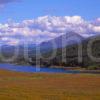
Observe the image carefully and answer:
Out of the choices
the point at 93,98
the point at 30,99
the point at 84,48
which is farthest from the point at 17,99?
the point at 84,48

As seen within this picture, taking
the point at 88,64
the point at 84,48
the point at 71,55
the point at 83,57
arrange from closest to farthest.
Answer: the point at 88,64, the point at 83,57, the point at 71,55, the point at 84,48

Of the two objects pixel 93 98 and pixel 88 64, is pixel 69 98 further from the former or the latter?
pixel 88 64

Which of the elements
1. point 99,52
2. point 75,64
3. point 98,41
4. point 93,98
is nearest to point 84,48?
point 98,41

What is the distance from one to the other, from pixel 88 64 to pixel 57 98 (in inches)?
4738

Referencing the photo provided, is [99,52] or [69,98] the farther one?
[99,52]

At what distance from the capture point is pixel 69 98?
27109 mm

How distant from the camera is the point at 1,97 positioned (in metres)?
27.0

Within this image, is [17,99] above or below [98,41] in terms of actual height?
below

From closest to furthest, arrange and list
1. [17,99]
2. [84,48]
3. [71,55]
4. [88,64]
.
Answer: [17,99] < [88,64] < [71,55] < [84,48]

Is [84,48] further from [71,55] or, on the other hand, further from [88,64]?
[88,64]

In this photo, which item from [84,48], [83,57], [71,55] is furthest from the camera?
[84,48]

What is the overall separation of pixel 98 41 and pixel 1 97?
569 feet

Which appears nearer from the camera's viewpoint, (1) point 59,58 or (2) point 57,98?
(2) point 57,98

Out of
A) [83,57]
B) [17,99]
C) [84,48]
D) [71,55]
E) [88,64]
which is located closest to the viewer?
[17,99]
